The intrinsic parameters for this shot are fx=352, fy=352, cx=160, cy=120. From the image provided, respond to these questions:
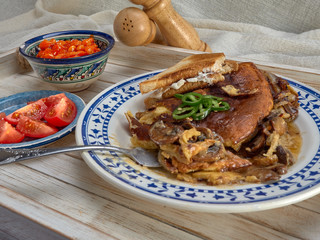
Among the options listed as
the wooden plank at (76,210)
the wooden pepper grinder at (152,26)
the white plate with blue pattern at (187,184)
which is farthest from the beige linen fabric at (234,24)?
the wooden plank at (76,210)

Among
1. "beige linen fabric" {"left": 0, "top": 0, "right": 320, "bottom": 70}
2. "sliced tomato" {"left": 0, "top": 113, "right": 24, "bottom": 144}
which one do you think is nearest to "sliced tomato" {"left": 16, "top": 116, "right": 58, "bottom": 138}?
"sliced tomato" {"left": 0, "top": 113, "right": 24, "bottom": 144}

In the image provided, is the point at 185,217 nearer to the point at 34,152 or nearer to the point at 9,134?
the point at 34,152

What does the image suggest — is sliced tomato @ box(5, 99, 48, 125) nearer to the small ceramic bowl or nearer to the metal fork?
the small ceramic bowl

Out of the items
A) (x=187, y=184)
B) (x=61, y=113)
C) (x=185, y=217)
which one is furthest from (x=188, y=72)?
(x=185, y=217)

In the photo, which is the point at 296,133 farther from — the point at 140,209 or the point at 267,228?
the point at 140,209

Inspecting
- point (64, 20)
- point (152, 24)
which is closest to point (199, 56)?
point (152, 24)
